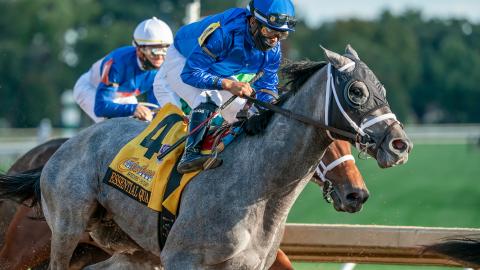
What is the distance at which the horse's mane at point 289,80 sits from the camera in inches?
234

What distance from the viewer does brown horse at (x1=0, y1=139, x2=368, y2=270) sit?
245 inches

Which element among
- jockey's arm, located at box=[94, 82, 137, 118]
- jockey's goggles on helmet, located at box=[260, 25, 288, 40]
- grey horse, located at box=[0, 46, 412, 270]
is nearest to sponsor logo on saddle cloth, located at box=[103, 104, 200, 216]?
grey horse, located at box=[0, 46, 412, 270]

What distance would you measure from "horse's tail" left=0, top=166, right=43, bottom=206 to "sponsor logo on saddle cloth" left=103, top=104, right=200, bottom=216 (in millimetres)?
773

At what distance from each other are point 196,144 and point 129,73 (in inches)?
108

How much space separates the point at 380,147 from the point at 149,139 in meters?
1.75

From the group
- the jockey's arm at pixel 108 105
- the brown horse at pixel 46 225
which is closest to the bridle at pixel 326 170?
the brown horse at pixel 46 225

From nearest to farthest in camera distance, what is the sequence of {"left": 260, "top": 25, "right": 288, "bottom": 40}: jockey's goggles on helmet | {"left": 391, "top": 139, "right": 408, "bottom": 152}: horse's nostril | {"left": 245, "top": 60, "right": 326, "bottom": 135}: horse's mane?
{"left": 391, "top": 139, "right": 408, "bottom": 152}: horse's nostril, {"left": 245, "top": 60, "right": 326, "bottom": 135}: horse's mane, {"left": 260, "top": 25, "right": 288, "bottom": 40}: jockey's goggles on helmet

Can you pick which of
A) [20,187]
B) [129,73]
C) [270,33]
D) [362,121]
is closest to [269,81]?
[270,33]

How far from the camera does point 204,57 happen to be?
6.29m

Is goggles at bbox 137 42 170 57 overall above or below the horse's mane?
below

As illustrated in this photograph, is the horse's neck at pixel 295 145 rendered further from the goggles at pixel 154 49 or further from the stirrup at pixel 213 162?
the goggles at pixel 154 49

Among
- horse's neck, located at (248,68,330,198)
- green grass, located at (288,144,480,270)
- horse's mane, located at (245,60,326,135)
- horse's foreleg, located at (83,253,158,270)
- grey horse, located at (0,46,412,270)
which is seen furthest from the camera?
green grass, located at (288,144,480,270)

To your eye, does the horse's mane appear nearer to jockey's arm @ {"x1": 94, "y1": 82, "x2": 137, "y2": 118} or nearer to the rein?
the rein

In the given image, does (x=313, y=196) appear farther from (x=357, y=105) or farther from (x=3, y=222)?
(x=357, y=105)
